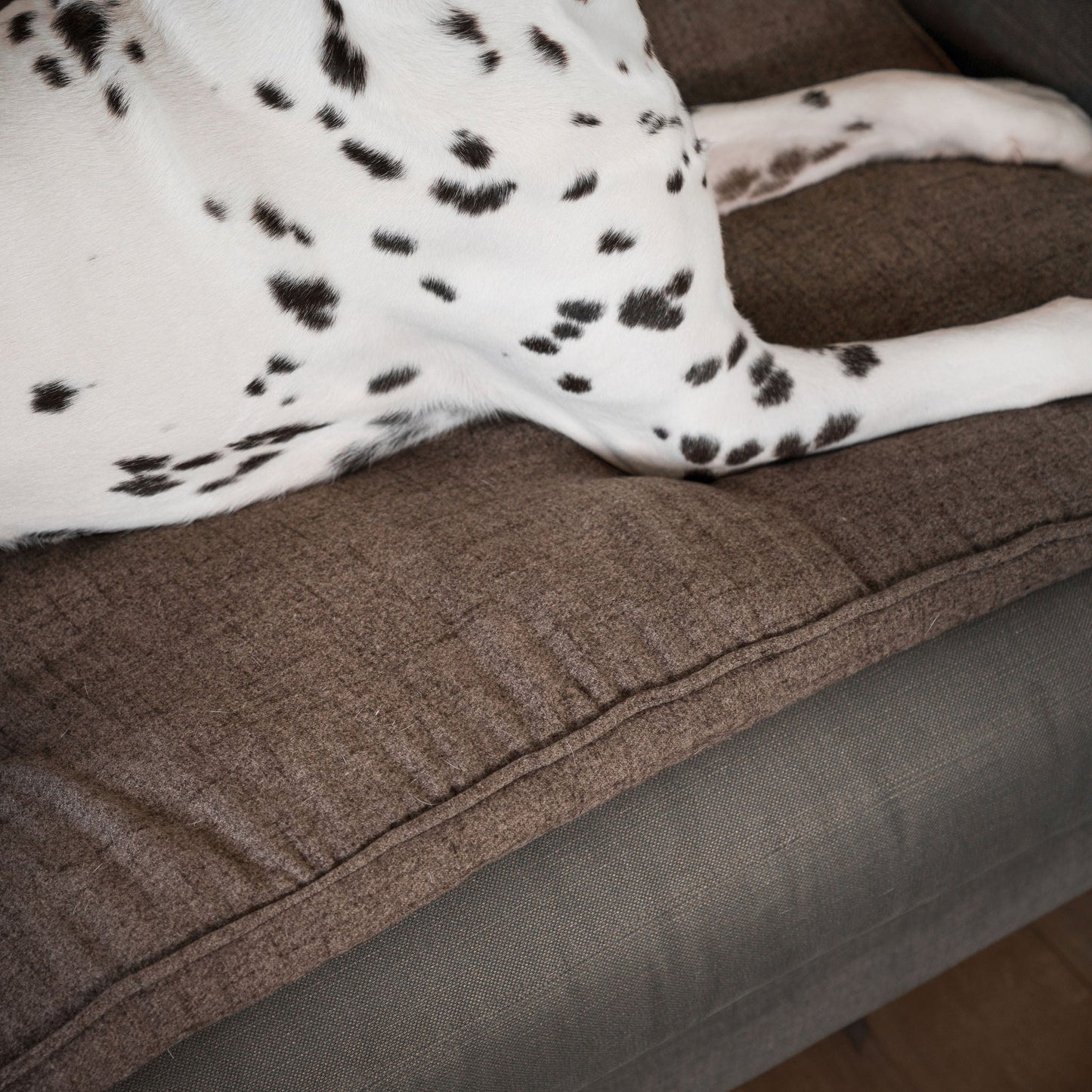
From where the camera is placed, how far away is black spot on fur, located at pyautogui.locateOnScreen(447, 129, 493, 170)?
0.80m

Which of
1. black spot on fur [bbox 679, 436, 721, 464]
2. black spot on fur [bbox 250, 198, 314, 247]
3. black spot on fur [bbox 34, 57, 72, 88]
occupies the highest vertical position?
black spot on fur [bbox 34, 57, 72, 88]

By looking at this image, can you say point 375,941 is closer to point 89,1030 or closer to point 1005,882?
point 89,1030

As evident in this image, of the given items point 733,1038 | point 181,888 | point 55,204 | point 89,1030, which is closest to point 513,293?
point 55,204

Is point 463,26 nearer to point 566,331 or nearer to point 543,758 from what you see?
point 566,331

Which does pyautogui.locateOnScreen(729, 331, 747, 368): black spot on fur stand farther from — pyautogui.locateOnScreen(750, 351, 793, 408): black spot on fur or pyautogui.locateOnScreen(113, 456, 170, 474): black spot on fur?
pyautogui.locateOnScreen(113, 456, 170, 474): black spot on fur

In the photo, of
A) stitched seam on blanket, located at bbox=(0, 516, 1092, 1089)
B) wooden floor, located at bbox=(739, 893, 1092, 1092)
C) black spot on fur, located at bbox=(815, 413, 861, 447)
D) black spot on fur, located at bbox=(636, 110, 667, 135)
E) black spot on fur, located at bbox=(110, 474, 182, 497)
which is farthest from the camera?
wooden floor, located at bbox=(739, 893, 1092, 1092)

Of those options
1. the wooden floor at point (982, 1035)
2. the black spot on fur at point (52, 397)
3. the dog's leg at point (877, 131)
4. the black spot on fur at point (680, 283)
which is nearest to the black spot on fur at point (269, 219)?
the black spot on fur at point (52, 397)

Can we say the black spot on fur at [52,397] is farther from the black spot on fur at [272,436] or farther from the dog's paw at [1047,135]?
the dog's paw at [1047,135]

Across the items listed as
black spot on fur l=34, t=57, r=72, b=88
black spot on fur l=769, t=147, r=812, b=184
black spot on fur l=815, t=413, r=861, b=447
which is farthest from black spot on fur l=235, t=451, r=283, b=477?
black spot on fur l=769, t=147, r=812, b=184

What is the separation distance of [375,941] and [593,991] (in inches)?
7.6

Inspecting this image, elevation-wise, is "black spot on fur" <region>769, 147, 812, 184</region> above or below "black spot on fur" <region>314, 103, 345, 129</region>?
below

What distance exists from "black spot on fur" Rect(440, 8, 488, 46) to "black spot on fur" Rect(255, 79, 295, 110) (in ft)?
0.44

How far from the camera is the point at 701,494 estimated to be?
0.99m

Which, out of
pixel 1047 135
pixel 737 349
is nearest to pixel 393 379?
pixel 737 349
